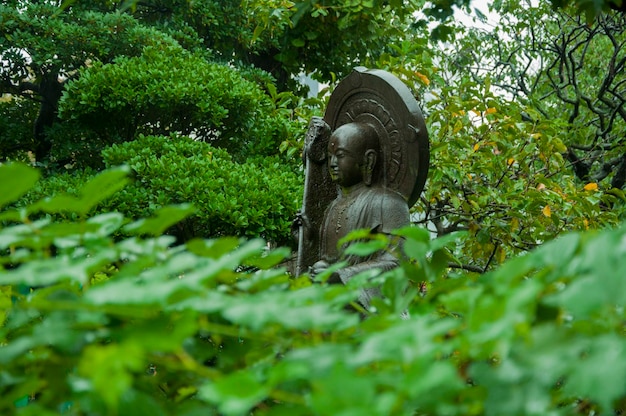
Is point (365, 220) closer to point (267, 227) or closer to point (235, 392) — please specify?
point (267, 227)

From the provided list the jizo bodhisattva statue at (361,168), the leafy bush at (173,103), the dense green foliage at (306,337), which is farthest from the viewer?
the leafy bush at (173,103)

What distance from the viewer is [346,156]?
12.3 feet

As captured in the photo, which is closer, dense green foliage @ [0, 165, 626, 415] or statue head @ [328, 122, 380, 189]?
dense green foliage @ [0, 165, 626, 415]

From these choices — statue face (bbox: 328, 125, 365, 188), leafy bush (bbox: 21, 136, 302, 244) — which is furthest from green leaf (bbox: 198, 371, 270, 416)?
leafy bush (bbox: 21, 136, 302, 244)

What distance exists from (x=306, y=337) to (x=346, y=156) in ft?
9.78

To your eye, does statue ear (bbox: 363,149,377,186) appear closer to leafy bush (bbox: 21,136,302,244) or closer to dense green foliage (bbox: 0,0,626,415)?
dense green foliage (bbox: 0,0,626,415)

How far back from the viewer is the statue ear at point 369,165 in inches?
148

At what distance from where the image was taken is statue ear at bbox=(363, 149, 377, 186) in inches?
148

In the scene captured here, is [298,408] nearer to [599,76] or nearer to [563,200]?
[563,200]

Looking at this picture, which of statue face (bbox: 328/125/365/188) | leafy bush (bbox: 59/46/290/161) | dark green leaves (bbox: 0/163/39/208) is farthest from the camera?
leafy bush (bbox: 59/46/290/161)

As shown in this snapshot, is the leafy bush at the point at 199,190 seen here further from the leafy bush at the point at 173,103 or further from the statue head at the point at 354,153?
the statue head at the point at 354,153

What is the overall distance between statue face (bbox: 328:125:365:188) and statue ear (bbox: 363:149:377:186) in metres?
0.02

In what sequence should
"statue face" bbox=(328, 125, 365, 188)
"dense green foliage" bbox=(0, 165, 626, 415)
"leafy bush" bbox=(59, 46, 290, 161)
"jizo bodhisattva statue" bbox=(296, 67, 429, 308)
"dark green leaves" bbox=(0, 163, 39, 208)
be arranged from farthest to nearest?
"leafy bush" bbox=(59, 46, 290, 161)
"statue face" bbox=(328, 125, 365, 188)
"jizo bodhisattva statue" bbox=(296, 67, 429, 308)
"dark green leaves" bbox=(0, 163, 39, 208)
"dense green foliage" bbox=(0, 165, 626, 415)

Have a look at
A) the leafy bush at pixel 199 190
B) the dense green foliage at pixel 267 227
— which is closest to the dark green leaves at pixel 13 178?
the dense green foliage at pixel 267 227
